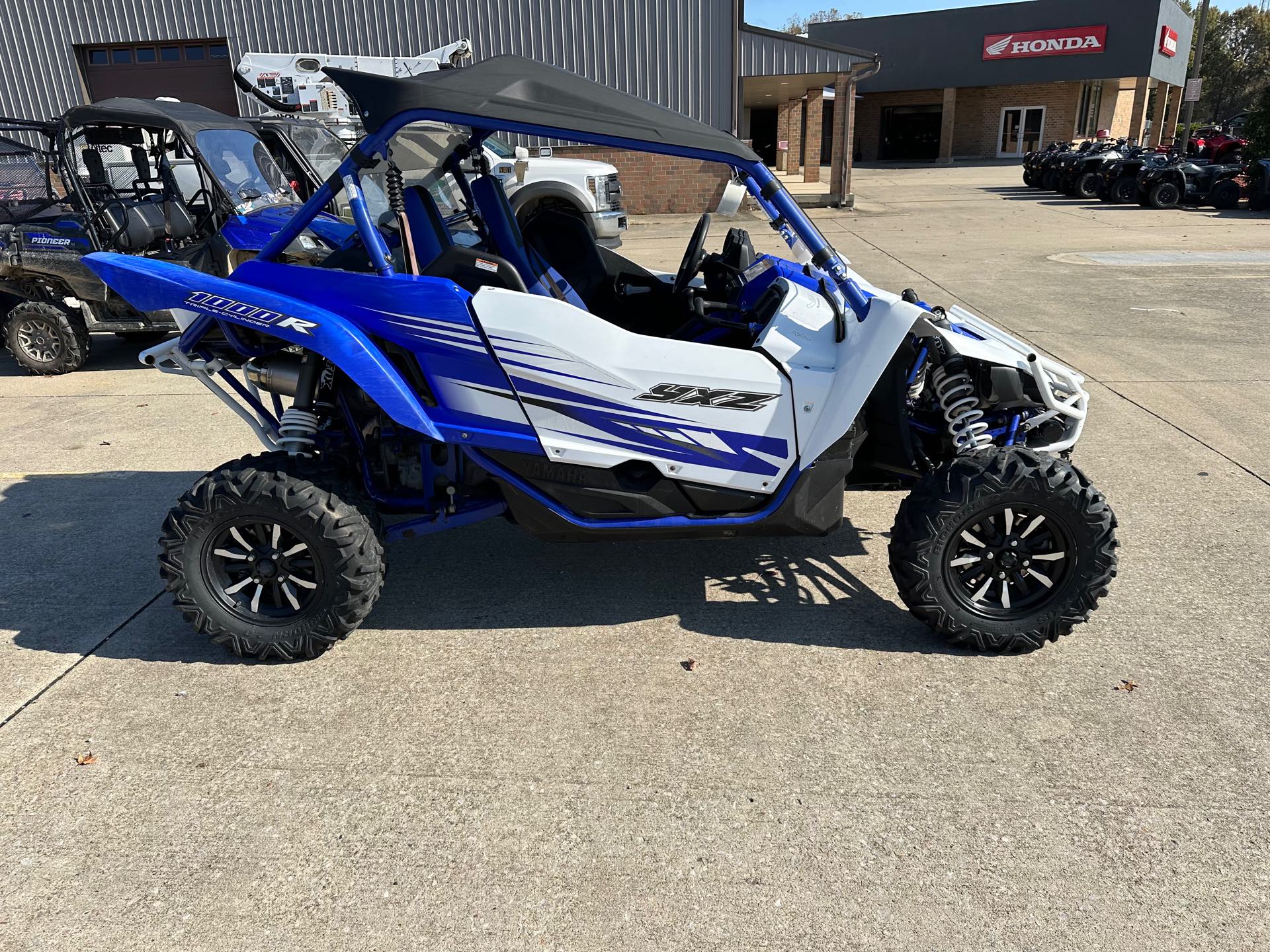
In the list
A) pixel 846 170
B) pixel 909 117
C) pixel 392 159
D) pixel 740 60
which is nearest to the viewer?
pixel 392 159

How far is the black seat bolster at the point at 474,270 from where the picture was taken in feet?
10.6

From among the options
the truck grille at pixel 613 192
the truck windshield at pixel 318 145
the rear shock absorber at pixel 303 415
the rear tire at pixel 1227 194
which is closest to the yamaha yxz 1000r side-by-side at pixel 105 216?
the truck windshield at pixel 318 145

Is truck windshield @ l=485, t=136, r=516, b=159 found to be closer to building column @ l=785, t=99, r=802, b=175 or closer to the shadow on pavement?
the shadow on pavement

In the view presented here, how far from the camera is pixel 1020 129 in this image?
41125 mm

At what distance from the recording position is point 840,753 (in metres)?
2.88

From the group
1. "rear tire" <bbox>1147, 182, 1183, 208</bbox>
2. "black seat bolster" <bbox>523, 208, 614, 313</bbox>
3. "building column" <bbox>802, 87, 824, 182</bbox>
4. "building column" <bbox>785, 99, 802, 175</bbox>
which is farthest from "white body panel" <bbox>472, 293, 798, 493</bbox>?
"building column" <bbox>785, 99, 802, 175</bbox>

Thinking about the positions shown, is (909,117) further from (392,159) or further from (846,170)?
(392,159)

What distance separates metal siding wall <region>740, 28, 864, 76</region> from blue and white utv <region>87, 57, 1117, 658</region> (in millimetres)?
17929

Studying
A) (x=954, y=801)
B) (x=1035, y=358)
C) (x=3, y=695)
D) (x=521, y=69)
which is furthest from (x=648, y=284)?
(x=3, y=695)

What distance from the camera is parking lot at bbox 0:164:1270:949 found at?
232 centimetres

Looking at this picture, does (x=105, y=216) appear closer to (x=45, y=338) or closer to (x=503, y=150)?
(x=45, y=338)

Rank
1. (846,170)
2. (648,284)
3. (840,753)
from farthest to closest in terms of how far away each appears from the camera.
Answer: (846,170), (648,284), (840,753)

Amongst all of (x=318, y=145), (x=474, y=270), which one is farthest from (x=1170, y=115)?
(x=474, y=270)

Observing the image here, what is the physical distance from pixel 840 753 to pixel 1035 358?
1697 millimetres
